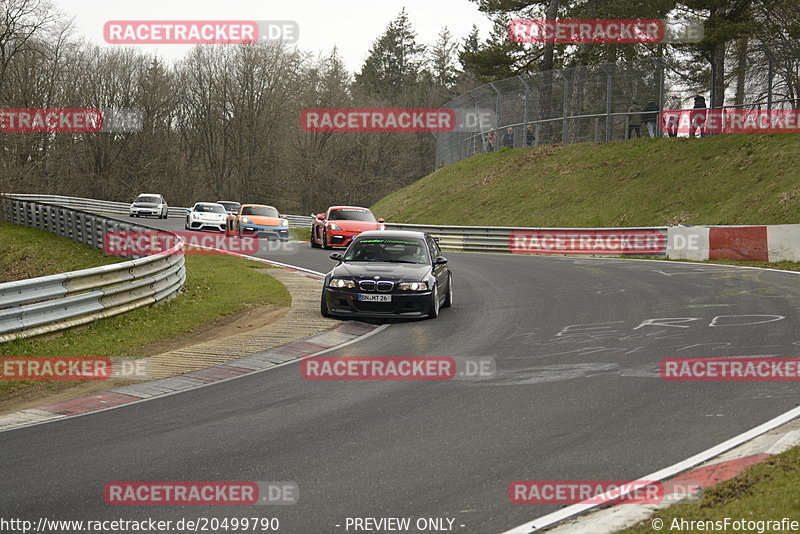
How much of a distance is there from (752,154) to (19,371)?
29.7m

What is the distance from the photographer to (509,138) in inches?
1790

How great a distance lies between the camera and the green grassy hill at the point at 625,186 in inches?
1153

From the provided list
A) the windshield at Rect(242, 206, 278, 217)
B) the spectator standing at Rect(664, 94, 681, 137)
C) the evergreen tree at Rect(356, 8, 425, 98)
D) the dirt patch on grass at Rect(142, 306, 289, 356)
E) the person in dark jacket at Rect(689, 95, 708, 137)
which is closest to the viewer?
the dirt patch on grass at Rect(142, 306, 289, 356)

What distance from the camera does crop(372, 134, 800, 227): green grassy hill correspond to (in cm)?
2930

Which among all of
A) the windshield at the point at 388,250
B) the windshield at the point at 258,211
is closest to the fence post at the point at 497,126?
the windshield at the point at 258,211

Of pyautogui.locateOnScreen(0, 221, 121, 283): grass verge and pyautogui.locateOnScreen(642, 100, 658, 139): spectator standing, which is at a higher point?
pyautogui.locateOnScreen(642, 100, 658, 139): spectator standing

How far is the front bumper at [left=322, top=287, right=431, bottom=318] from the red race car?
44.0 feet

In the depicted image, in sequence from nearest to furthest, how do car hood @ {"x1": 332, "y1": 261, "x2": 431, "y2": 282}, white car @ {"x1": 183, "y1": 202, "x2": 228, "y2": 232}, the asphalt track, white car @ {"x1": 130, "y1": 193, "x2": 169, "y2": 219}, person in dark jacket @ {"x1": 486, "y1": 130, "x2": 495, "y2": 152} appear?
the asphalt track
car hood @ {"x1": 332, "y1": 261, "x2": 431, "y2": 282}
white car @ {"x1": 183, "y1": 202, "x2": 228, "y2": 232}
person in dark jacket @ {"x1": 486, "y1": 130, "x2": 495, "y2": 152}
white car @ {"x1": 130, "y1": 193, "x2": 169, "y2": 219}

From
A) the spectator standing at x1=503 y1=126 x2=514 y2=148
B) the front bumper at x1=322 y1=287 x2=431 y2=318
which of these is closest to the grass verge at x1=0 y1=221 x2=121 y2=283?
the front bumper at x1=322 y1=287 x2=431 y2=318

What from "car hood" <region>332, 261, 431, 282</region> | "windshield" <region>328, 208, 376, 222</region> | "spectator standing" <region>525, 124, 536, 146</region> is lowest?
"car hood" <region>332, 261, 431, 282</region>

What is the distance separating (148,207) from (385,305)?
4052 cm

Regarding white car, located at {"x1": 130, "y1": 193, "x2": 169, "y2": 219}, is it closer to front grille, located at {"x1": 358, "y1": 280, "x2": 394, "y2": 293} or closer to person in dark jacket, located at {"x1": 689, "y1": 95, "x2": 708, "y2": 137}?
person in dark jacket, located at {"x1": 689, "y1": 95, "x2": 708, "y2": 137}

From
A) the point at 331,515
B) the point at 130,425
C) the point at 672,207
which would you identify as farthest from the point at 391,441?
the point at 672,207

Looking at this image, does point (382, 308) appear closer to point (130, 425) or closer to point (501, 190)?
point (130, 425)
